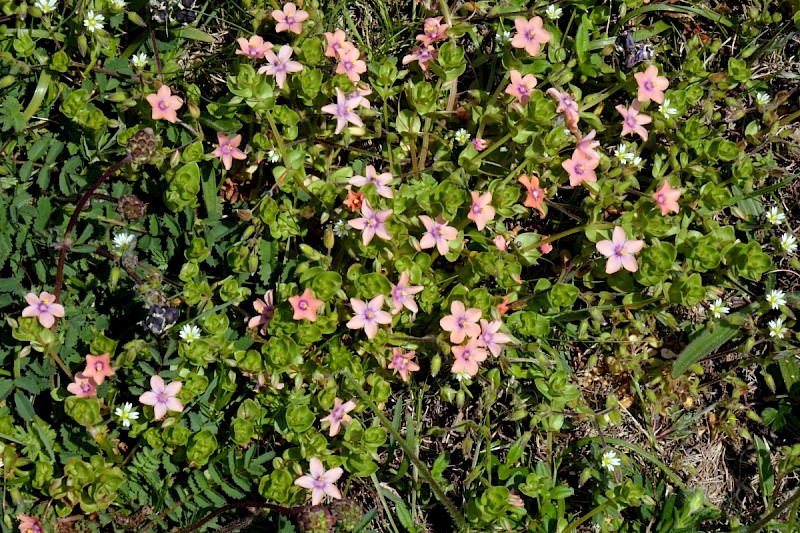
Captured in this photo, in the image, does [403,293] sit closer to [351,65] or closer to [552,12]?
[351,65]

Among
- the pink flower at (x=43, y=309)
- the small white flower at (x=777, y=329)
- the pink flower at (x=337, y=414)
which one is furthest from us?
the small white flower at (x=777, y=329)

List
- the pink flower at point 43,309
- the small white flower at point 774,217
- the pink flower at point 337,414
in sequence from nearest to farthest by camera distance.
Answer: the pink flower at point 43,309, the pink flower at point 337,414, the small white flower at point 774,217

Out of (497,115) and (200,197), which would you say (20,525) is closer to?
(200,197)

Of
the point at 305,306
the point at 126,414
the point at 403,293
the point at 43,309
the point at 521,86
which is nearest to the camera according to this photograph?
the point at 43,309

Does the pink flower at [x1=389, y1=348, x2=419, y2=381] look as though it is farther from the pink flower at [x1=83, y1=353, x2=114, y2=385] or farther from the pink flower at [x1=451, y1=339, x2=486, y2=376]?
the pink flower at [x1=83, y1=353, x2=114, y2=385]

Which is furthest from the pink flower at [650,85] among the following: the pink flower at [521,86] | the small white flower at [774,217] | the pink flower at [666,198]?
the small white flower at [774,217]

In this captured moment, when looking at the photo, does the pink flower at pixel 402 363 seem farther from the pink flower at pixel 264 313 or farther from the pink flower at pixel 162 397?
the pink flower at pixel 162 397

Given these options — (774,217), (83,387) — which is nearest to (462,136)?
(774,217)
